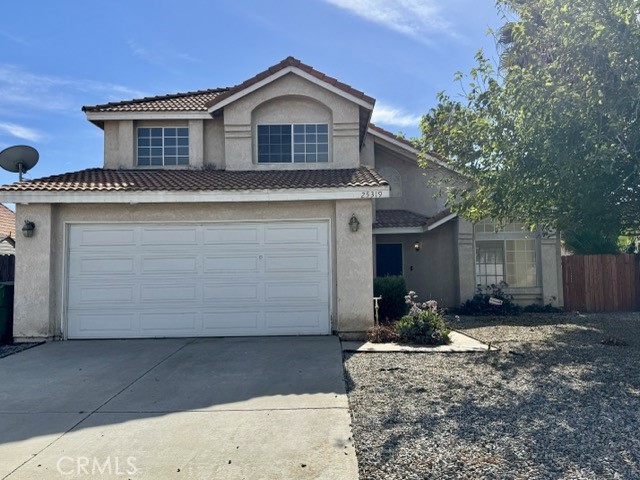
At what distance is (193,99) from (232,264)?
6847mm

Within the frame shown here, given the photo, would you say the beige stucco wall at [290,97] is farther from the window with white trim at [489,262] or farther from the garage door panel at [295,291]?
the window with white trim at [489,262]

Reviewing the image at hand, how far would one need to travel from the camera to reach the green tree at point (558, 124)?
768cm

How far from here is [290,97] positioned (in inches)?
483

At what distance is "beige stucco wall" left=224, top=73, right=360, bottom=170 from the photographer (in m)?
12.1

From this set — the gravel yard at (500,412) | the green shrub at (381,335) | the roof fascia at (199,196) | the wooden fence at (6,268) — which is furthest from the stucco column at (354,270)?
the wooden fence at (6,268)

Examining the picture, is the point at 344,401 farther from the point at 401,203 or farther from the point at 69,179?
the point at 401,203

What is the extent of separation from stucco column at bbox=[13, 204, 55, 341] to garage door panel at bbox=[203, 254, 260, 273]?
11.5 ft

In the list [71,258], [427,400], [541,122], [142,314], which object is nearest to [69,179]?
[71,258]

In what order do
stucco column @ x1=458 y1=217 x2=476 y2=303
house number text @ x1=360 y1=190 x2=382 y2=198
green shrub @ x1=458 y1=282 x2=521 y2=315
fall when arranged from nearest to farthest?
house number text @ x1=360 y1=190 x2=382 y2=198 < green shrub @ x1=458 y1=282 x2=521 y2=315 < stucco column @ x1=458 y1=217 x2=476 y2=303

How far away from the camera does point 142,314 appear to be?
32.4 feet

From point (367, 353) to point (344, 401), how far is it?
9.00 feet

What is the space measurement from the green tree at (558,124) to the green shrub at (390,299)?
9.31ft

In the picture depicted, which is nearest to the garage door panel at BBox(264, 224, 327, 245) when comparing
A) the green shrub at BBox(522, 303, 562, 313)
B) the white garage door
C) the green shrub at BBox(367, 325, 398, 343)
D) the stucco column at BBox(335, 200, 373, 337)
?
the white garage door

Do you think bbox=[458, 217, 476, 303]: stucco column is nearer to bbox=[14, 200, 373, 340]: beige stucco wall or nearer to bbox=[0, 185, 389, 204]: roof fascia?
bbox=[14, 200, 373, 340]: beige stucco wall
